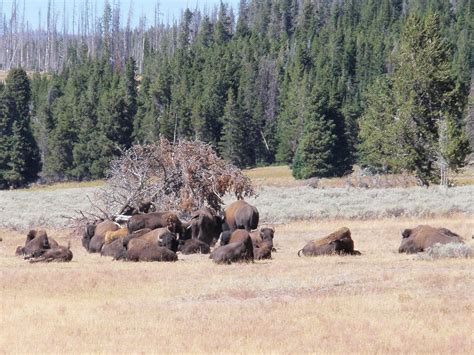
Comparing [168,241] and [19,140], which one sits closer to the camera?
[168,241]

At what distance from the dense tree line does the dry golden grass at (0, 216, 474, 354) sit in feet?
105

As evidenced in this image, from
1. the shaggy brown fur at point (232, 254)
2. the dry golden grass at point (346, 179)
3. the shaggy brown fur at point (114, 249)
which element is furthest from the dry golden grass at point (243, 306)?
the dry golden grass at point (346, 179)

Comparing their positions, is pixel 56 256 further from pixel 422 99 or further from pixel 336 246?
pixel 422 99

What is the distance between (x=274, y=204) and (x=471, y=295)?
84.2ft

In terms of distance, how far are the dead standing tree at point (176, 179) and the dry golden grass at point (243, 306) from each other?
9273 mm

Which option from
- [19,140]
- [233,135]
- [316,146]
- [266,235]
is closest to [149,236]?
[266,235]

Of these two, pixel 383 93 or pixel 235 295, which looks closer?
pixel 235 295

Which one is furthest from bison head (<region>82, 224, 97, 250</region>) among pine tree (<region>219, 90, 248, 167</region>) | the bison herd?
pine tree (<region>219, 90, 248, 167</region>)

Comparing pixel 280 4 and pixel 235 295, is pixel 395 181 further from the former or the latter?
pixel 280 4

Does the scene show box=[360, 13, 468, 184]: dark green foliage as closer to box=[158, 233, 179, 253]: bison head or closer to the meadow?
the meadow

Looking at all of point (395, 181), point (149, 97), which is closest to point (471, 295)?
point (395, 181)

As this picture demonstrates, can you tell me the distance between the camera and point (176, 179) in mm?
31953

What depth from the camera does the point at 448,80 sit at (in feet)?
171

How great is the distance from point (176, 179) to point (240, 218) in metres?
5.00
